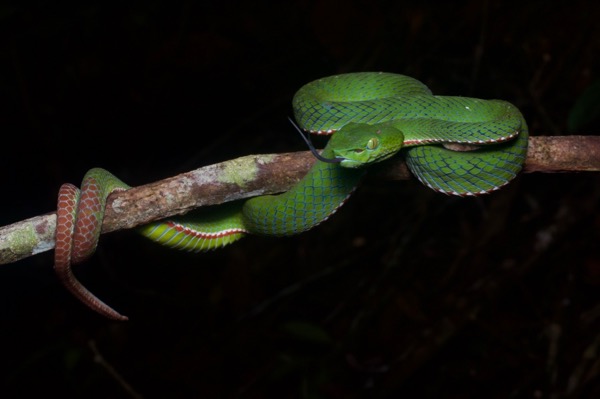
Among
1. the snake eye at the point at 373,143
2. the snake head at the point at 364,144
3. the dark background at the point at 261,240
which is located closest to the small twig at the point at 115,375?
the dark background at the point at 261,240

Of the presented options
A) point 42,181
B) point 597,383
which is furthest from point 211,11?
point 597,383

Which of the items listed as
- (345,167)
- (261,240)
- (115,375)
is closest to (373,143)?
(345,167)

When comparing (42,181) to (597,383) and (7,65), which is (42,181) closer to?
(7,65)

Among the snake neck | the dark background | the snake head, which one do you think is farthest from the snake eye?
the dark background

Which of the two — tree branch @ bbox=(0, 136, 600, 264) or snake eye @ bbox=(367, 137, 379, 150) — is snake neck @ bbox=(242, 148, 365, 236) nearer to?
tree branch @ bbox=(0, 136, 600, 264)

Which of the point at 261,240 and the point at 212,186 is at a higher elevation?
the point at 212,186

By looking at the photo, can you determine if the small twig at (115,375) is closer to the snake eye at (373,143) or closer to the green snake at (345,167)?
the green snake at (345,167)

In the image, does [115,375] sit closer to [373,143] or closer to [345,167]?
[345,167]
